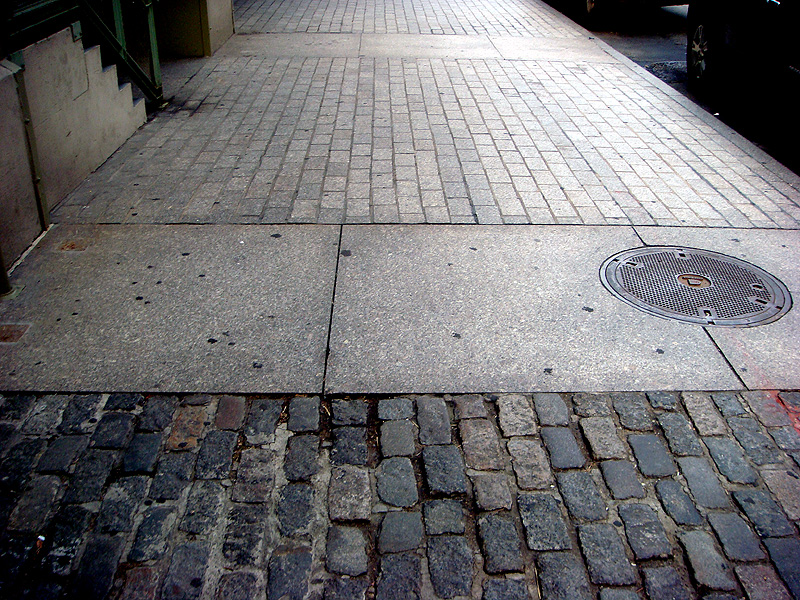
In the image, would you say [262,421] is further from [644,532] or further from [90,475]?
[644,532]

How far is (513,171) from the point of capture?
5.92 metres

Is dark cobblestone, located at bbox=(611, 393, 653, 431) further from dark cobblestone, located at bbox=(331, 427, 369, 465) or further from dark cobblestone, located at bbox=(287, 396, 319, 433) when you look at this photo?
dark cobblestone, located at bbox=(287, 396, 319, 433)

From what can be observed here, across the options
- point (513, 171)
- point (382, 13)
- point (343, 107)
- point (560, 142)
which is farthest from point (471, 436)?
point (382, 13)

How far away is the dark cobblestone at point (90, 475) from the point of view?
277 centimetres

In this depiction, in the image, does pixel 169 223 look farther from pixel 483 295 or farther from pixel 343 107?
pixel 343 107

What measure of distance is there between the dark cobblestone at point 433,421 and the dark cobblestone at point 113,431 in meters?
1.31

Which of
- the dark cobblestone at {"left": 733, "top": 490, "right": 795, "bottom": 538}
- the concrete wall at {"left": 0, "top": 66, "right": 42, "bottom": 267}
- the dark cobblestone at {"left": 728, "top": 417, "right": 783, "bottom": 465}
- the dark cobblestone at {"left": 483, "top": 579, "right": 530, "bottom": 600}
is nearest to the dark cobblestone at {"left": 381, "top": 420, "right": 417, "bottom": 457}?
the dark cobblestone at {"left": 483, "top": 579, "right": 530, "bottom": 600}

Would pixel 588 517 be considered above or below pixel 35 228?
below

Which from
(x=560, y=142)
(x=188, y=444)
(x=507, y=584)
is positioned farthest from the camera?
(x=560, y=142)

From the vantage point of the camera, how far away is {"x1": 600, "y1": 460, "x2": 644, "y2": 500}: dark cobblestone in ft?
9.37

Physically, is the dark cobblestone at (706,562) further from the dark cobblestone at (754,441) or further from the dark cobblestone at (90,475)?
the dark cobblestone at (90,475)

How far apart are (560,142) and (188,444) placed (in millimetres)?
4824

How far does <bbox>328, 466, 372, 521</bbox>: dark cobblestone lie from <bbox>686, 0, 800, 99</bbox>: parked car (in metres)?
5.91

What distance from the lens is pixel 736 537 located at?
267 centimetres
